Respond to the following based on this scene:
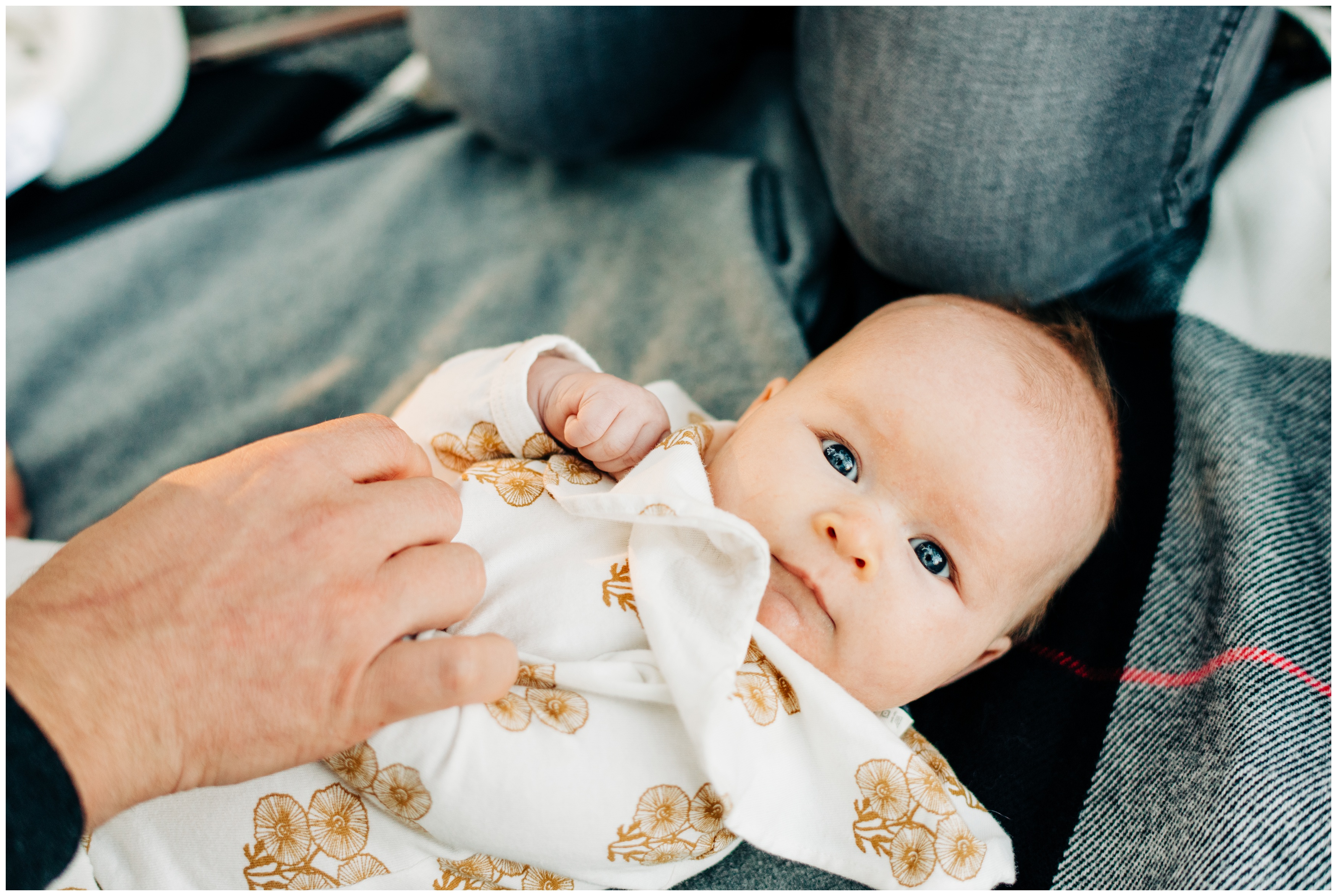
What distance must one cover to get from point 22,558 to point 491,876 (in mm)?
602

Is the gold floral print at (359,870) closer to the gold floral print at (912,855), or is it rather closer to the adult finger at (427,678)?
the adult finger at (427,678)

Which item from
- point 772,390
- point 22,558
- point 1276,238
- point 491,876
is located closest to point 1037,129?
point 1276,238

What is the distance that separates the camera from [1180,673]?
0.76 meters

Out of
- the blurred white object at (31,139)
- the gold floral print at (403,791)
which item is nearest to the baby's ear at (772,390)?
the gold floral print at (403,791)

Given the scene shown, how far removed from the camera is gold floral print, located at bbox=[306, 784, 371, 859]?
0.68 m

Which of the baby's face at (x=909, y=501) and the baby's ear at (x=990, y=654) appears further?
the baby's ear at (x=990, y=654)

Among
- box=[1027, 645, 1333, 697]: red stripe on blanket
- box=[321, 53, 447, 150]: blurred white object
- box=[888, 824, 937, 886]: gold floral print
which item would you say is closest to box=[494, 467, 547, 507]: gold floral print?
box=[888, 824, 937, 886]: gold floral print

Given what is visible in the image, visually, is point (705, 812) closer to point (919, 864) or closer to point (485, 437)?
point (919, 864)

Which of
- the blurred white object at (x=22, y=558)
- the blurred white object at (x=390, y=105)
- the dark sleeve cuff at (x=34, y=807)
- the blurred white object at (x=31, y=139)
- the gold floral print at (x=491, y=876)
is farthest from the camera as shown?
the blurred white object at (x=390, y=105)

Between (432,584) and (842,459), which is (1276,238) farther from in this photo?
(432,584)

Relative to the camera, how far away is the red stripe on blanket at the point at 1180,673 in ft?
2.23

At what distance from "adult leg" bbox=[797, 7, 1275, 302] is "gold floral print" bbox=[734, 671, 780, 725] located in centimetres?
59

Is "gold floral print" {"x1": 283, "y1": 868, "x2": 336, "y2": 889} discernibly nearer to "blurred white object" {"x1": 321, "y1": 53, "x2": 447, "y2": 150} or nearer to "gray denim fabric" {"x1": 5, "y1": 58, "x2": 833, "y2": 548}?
"gray denim fabric" {"x1": 5, "y1": 58, "x2": 833, "y2": 548}

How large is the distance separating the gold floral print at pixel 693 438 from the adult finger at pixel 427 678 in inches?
10.3
